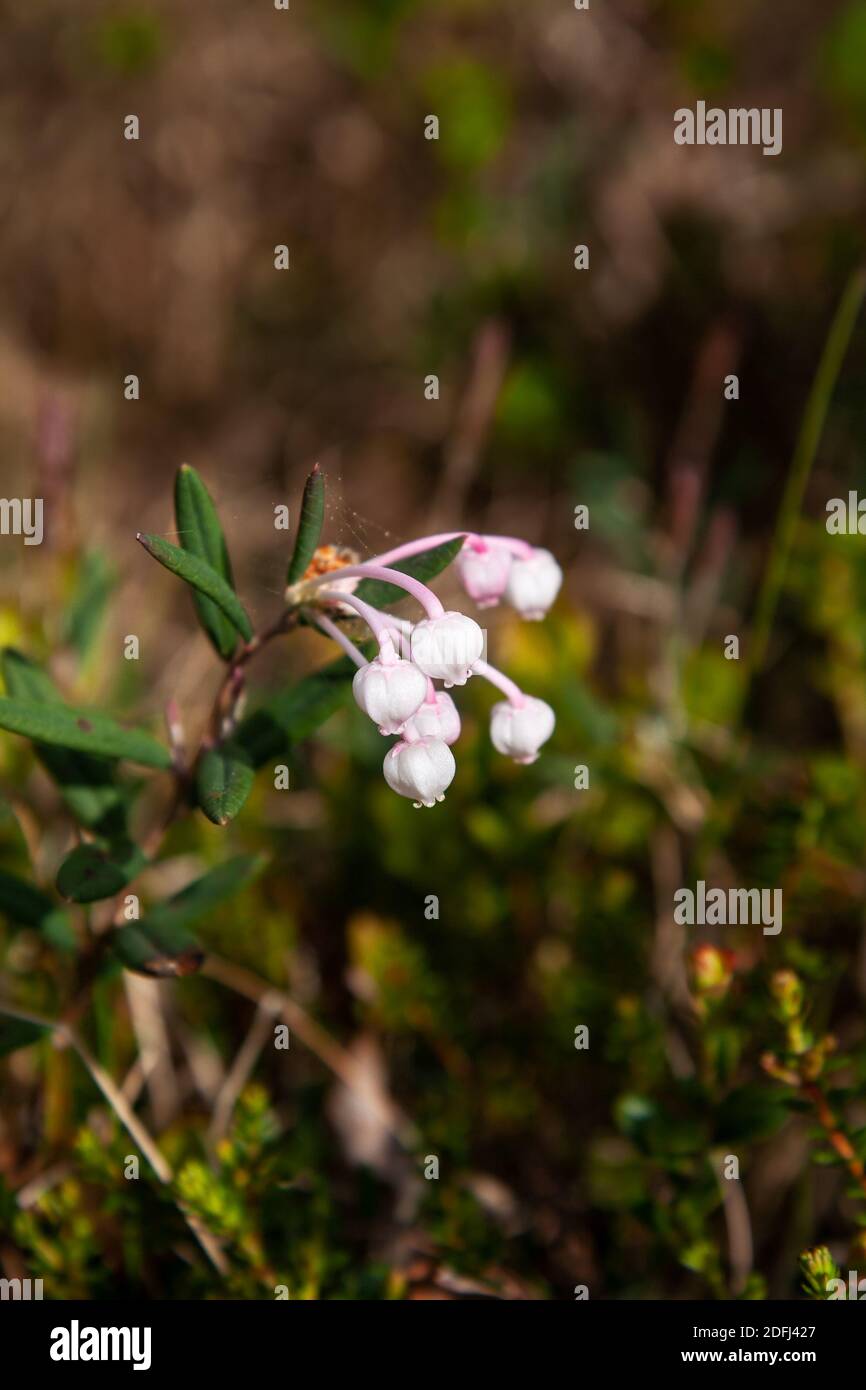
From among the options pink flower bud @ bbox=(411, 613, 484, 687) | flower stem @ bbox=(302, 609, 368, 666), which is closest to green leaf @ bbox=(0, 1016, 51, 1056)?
flower stem @ bbox=(302, 609, 368, 666)

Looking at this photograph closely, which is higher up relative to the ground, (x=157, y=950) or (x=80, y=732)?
(x=80, y=732)

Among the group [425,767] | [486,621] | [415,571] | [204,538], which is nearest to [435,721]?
[425,767]

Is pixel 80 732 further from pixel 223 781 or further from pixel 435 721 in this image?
pixel 435 721

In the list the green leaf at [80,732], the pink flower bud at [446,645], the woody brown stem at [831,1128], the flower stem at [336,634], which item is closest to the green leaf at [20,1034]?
the green leaf at [80,732]

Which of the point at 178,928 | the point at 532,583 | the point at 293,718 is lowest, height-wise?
the point at 178,928

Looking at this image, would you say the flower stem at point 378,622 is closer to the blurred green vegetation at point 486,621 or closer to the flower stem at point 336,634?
the flower stem at point 336,634

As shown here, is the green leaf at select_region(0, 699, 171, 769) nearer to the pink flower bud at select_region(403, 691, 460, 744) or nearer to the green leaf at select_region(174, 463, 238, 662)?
the green leaf at select_region(174, 463, 238, 662)
